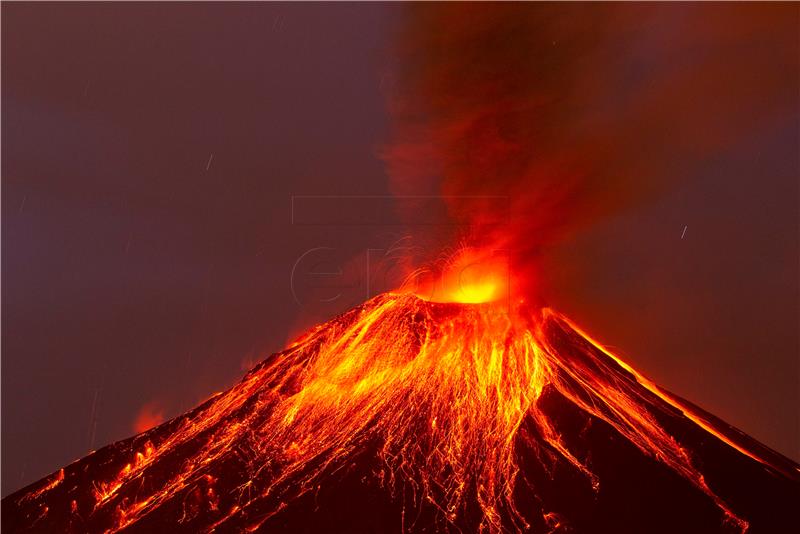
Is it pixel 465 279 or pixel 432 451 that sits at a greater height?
pixel 465 279

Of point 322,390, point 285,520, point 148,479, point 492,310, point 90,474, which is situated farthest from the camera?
point 492,310

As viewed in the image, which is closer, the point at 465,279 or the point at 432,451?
the point at 432,451

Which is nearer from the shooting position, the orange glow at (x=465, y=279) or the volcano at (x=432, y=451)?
the volcano at (x=432, y=451)

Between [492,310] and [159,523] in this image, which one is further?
[492,310]

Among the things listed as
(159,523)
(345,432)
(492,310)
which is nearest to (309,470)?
(345,432)

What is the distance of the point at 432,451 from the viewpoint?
11961 millimetres

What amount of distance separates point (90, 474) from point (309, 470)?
189 inches

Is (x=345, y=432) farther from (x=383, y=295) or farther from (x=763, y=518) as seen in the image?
(x=763, y=518)

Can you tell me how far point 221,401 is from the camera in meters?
14.7

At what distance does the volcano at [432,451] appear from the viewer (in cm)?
1036

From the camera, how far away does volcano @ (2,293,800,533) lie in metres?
10.4

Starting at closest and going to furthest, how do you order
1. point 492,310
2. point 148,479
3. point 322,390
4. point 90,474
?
point 148,479 → point 90,474 → point 322,390 → point 492,310

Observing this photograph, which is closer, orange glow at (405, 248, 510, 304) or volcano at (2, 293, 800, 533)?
volcano at (2, 293, 800, 533)

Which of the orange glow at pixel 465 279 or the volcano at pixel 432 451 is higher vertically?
the orange glow at pixel 465 279
